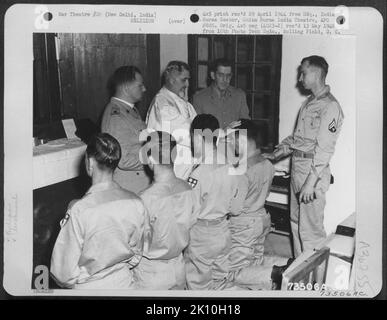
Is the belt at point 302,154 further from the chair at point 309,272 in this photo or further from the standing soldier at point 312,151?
the chair at point 309,272

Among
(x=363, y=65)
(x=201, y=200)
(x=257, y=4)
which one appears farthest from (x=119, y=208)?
(x=363, y=65)

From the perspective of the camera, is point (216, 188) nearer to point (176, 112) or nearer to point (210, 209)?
point (210, 209)

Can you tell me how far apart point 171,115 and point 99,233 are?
1.26 ft

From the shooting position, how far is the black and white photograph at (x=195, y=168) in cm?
108

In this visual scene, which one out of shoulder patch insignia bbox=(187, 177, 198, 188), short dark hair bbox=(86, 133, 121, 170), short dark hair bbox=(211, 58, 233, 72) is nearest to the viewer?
short dark hair bbox=(86, 133, 121, 170)

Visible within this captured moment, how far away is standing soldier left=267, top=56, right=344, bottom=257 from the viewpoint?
120 cm

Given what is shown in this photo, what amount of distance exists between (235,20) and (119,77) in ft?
1.14

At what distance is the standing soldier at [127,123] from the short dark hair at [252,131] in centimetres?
28

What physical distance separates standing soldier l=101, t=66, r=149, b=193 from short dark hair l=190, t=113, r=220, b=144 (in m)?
0.14

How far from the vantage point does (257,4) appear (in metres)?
1.12

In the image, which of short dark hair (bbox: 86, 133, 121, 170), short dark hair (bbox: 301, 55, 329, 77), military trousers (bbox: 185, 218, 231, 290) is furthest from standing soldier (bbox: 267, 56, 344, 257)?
short dark hair (bbox: 86, 133, 121, 170)

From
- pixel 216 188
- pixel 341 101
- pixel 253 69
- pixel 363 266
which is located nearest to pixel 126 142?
pixel 216 188

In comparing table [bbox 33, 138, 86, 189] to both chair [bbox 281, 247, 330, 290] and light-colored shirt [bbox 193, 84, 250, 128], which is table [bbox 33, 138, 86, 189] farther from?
chair [bbox 281, 247, 330, 290]

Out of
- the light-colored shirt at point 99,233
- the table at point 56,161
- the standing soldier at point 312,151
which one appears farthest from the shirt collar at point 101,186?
the standing soldier at point 312,151
